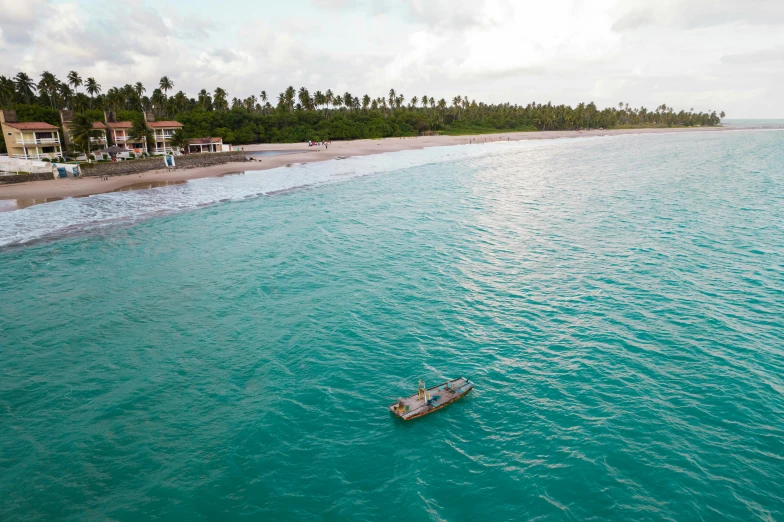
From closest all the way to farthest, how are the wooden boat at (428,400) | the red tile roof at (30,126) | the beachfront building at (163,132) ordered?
the wooden boat at (428,400) < the red tile roof at (30,126) < the beachfront building at (163,132)

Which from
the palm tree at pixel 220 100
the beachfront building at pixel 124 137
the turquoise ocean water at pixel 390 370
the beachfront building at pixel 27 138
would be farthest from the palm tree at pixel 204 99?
the turquoise ocean water at pixel 390 370

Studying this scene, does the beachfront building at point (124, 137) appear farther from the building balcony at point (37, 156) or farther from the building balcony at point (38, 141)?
the building balcony at point (37, 156)

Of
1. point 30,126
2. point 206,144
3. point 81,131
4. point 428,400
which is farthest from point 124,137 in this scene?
point 428,400

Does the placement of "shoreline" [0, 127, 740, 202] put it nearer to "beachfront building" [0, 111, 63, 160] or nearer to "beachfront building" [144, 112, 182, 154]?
"beachfront building" [0, 111, 63, 160]

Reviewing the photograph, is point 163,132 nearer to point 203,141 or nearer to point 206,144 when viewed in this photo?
point 203,141

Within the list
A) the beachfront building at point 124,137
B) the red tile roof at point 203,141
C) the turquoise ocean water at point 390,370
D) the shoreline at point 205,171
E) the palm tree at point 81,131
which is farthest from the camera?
the red tile roof at point 203,141
